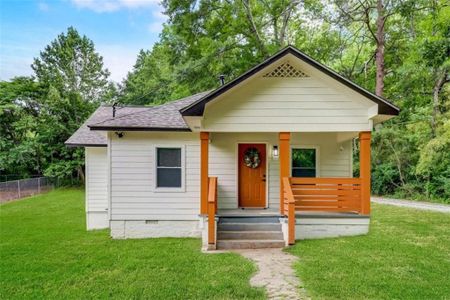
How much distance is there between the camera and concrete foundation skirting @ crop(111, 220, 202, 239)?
8641mm

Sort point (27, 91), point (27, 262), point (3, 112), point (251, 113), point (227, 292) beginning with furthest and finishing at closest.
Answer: point (27, 91) < point (3, 112) < point (251, 113) < point (27, 262) < point (227, 292)

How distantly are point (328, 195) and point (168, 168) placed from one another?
4.27 meters

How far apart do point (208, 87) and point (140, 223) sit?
522 inches

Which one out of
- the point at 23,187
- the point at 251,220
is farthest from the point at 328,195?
the point at 23,187

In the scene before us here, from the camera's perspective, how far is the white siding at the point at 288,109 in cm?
772

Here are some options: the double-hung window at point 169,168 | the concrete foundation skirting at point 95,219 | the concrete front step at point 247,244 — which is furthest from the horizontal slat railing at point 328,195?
the concrete foundation skirting at point 95,219

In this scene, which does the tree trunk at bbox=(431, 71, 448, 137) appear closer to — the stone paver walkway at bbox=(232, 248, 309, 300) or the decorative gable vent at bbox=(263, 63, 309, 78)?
the decorative gable vent at bbox=(263, 63, 309, 78)

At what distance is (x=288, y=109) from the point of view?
7.77 meters

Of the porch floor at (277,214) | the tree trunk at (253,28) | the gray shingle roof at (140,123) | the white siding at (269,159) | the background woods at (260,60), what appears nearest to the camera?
the porch floor at (277,214)

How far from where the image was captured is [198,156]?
8844 mm

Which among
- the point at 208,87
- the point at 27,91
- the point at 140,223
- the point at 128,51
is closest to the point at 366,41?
the point at 208,87

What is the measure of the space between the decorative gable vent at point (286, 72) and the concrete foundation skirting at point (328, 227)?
11.5 ft

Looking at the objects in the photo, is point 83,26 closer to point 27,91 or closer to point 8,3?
point 27,91

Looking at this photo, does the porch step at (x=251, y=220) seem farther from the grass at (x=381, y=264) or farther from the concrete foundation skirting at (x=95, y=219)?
the concrete foundation skirting at (x=95, y=219)
